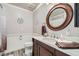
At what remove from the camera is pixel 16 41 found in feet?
5.08

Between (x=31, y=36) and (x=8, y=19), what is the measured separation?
1.19 ft

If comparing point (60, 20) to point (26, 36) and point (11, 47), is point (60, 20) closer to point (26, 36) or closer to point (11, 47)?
point (26, 36)

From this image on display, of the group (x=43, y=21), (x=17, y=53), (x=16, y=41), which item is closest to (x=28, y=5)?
(x=43, y=21)

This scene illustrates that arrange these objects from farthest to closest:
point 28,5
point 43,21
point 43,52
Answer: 1. point 43,21
2. point 43,52
3. point 28,5

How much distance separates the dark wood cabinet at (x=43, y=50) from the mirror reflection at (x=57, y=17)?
15.7 inches

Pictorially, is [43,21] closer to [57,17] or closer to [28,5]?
[57,17]

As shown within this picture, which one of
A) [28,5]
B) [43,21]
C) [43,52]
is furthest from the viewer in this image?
[43,21]

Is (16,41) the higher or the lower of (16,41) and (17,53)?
the higher

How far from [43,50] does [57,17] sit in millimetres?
540

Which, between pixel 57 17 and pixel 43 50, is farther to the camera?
pixel 57 17

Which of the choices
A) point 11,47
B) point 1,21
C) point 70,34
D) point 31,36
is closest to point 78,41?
point 70,34

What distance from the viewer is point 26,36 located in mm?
1542

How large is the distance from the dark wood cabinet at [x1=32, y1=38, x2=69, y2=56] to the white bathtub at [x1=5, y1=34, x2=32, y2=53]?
0.38 ft

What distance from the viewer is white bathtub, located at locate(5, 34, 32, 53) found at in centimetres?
152
